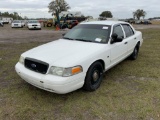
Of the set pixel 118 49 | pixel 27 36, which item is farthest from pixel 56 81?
pixel 27 36

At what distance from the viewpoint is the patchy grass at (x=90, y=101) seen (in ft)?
10.2

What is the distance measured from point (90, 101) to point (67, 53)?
3.58 feet

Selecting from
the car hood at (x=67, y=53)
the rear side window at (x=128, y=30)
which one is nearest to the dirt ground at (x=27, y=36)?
the rear side window at (x=128, y=30)

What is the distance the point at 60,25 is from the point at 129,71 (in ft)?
77.1

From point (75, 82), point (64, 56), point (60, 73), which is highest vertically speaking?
point (64, 56)

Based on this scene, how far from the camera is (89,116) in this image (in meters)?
3.08

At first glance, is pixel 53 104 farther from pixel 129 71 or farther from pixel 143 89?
pixel 129 71

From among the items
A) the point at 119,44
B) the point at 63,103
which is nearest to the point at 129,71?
the point at 119,44

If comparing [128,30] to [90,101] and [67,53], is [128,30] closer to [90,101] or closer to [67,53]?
[67,53]

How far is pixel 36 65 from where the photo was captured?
3.51 meters

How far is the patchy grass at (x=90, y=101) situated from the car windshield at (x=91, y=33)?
1.12m

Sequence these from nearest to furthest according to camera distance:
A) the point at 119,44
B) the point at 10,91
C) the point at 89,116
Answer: the point at 89,116 → the point at 10,91 → the point at 119,44

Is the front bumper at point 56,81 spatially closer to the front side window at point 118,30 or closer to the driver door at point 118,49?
the driver door at point 118,49

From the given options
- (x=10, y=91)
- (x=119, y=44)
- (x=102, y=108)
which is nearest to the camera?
(x=102, y=108)
